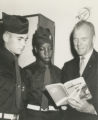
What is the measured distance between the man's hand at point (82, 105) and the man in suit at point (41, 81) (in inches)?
9.7

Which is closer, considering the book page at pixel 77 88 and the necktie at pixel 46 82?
the book page at pixel 77 88

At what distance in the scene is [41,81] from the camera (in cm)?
219

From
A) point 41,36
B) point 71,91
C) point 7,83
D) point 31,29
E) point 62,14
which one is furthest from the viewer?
point 62,14

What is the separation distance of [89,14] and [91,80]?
69 cm

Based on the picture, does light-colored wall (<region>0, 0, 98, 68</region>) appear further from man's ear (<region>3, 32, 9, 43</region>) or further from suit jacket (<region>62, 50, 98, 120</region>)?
man's ear (<region>3, 32, 9, 43</region>)

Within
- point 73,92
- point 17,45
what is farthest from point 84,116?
point 17,45

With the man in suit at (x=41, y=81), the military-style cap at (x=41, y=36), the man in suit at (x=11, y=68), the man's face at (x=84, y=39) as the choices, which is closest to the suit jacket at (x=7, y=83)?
the man in suit at (x=11, y=68)

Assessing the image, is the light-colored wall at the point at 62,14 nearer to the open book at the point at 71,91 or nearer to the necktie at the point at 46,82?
the necktie at the point at 46,82

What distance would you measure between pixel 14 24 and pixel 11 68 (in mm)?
348

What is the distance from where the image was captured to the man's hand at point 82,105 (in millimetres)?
1923

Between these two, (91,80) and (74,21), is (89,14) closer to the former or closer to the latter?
(74,21)

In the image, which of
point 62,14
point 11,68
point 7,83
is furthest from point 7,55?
point 62,14

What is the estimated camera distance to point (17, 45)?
211cm

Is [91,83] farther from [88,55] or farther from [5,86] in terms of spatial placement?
[5,86]
